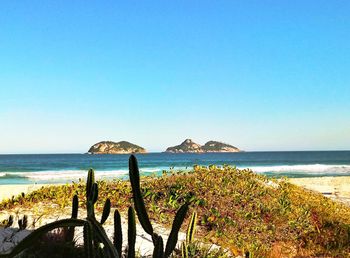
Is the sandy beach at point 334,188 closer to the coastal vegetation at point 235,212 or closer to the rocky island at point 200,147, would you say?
the coastal vegetation at point 235,212

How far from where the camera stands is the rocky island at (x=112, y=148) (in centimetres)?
16512

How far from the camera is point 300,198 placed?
13289mm

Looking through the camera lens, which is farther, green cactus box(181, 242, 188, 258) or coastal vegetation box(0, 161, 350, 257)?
coastal vegetation box(0, 161, 350, 257)

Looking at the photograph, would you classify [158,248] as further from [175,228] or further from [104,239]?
[104,239]

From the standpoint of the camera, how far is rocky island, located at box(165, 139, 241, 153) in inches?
7475

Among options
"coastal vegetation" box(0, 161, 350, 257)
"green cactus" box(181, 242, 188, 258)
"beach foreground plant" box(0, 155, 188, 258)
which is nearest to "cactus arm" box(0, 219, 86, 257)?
"beach foreground plant" box(0, 155, 188, 258)

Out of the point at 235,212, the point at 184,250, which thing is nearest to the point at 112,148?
the point at 235,212

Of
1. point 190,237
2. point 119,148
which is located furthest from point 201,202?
point 119,148

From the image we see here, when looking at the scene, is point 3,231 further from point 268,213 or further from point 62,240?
point 268,213

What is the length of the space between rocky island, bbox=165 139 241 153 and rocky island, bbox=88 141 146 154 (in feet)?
76.8

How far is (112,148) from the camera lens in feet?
545

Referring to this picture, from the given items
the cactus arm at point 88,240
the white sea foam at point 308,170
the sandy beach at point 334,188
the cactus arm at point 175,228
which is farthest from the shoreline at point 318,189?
the white sea foam at point 308,170

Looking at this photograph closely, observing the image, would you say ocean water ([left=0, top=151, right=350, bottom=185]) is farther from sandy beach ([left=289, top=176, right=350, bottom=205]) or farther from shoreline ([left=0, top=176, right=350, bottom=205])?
sandy beach ([left=289, top=176, right=350, bottom=205])

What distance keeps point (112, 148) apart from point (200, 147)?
146ft
